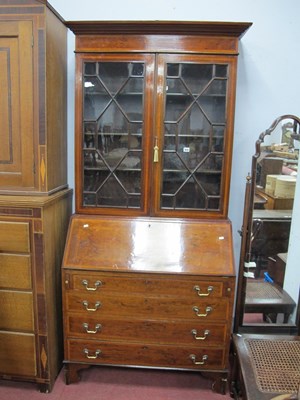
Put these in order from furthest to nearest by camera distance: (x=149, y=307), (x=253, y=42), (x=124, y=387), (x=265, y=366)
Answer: (x=253, y=42)
(x=124, y=387)
(x=149, y=307)
(x=265, y=366)

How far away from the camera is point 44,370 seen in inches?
73.7

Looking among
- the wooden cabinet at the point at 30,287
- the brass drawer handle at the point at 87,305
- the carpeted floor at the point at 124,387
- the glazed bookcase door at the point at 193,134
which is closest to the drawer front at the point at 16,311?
the wooden cabinet at the point at 30,287

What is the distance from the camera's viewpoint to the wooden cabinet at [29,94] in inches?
65.2

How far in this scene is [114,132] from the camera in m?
1.92

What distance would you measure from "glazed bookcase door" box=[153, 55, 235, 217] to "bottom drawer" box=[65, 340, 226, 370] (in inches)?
32.2

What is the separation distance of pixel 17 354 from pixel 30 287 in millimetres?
442

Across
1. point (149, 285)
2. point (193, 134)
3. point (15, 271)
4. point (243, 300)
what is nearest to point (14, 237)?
point (15, 271)

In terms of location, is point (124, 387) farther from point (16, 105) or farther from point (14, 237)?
point (16, 105)

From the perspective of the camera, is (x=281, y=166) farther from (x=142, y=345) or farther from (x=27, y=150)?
(x=27, y=150)

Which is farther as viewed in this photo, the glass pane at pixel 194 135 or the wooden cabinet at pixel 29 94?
the glass pane at pixel 194 135

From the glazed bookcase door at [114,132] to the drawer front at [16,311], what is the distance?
2.04ft

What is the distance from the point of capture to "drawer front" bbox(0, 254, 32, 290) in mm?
A: 1775

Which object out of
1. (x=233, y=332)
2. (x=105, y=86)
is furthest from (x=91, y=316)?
(x=105, y=86)

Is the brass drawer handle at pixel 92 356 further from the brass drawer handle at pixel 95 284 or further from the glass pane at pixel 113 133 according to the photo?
the glass pane at pixel 113 133
